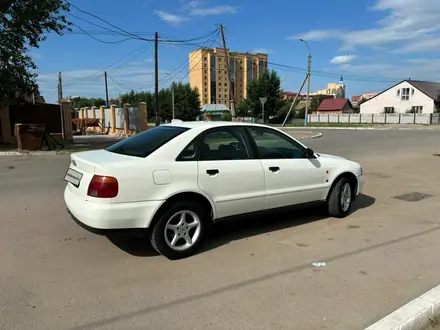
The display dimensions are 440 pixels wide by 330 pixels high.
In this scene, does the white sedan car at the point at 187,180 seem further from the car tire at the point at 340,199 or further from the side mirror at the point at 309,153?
the car tire at the point at 340,199

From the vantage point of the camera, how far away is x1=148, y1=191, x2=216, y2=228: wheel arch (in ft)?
13.4

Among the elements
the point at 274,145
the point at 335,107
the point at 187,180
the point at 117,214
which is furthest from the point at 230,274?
the point at 335,107

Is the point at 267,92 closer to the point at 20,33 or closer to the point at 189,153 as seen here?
the point at 20,33

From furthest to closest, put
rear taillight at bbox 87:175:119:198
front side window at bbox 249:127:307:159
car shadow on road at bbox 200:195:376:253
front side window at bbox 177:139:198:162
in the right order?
1. front side window at bbox 249:127:307:159
2. car shadow on road at bbox 200:195:376:253
3. front side window at bbox 177:139:198:162
4. rear taillight at bbox 87:175:119:198

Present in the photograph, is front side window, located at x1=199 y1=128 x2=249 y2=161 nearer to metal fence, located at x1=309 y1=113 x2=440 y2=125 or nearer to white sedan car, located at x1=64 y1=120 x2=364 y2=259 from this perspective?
white sedan car, located at x1=64 y1=120 x2=364 y2=259

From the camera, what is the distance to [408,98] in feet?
222


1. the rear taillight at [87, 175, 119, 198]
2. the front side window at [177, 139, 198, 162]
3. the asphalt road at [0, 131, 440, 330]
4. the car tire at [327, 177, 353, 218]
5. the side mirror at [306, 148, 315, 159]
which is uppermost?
the front side window at [177, 139, 198, 162]

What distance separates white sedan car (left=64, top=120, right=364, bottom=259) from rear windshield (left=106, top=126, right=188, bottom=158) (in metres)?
0.01

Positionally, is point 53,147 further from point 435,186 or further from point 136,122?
point 435,186

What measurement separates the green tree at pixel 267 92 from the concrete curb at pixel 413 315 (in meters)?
51.8

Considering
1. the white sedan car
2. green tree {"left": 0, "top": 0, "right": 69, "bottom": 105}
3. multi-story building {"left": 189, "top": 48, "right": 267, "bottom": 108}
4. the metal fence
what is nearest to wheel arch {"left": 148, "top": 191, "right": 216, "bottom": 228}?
the white sedan car

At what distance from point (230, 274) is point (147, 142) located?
1.85m

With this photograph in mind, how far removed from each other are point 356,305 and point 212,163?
2.13m

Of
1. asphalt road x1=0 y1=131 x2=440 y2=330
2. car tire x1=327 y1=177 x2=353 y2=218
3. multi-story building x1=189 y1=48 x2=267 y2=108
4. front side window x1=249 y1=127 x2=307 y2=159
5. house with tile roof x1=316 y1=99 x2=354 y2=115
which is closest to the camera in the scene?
asphalt road x1=0 y1=131 x2=440 y2=330
